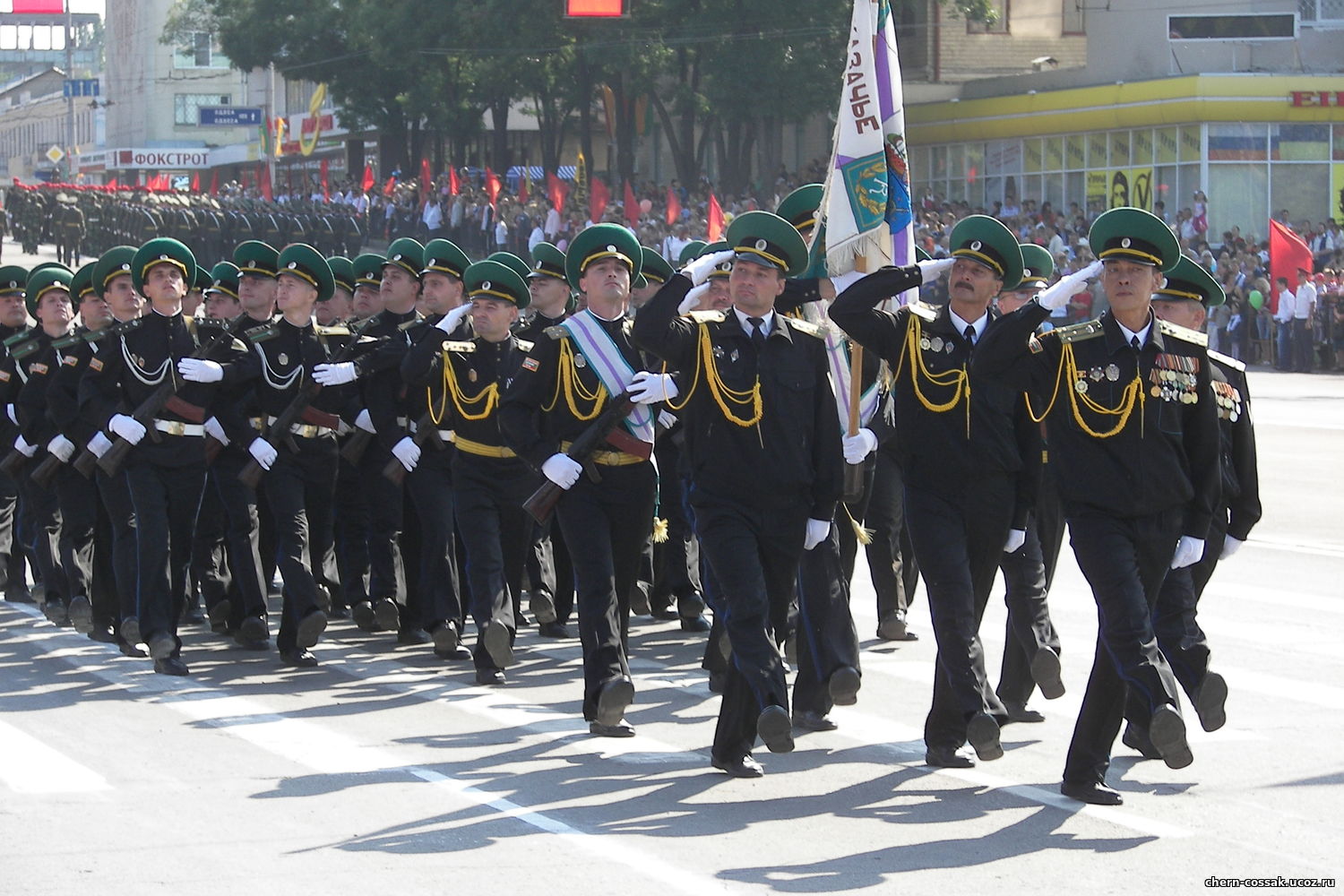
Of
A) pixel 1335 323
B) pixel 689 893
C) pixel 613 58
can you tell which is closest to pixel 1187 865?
pixel 689 893

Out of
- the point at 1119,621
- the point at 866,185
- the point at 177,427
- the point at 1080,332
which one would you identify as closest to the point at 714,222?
the point at 177,427

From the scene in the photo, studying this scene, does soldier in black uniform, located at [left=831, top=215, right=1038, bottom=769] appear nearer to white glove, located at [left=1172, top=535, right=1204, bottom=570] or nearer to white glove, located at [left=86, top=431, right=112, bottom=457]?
white glove, located at [left=1172, top=535, right=1204, bottom=570]

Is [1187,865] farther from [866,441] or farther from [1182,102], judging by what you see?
[1182,102]

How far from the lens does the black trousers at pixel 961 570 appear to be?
748 cm

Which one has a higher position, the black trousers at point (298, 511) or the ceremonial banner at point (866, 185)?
the ceremonial banner at point (866, 185)

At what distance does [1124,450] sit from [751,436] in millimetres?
1410

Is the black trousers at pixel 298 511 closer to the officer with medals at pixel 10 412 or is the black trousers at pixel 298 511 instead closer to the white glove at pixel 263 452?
the white glove at pixel 263 452

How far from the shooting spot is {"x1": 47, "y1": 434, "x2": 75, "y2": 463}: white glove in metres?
11.3

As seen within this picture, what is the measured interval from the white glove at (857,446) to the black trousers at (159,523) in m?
3.54

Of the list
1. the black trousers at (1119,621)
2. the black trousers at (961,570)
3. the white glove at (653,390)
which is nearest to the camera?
the black trousers at (1119,621)

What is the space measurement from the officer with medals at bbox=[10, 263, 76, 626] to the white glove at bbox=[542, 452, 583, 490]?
479 cm

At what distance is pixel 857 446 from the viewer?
340 inches

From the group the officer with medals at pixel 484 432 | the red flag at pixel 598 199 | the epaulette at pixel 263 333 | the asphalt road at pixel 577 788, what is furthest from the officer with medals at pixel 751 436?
the red flag at pixel 598 199

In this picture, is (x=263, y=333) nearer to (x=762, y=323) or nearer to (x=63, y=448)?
(x=63, y=448)
